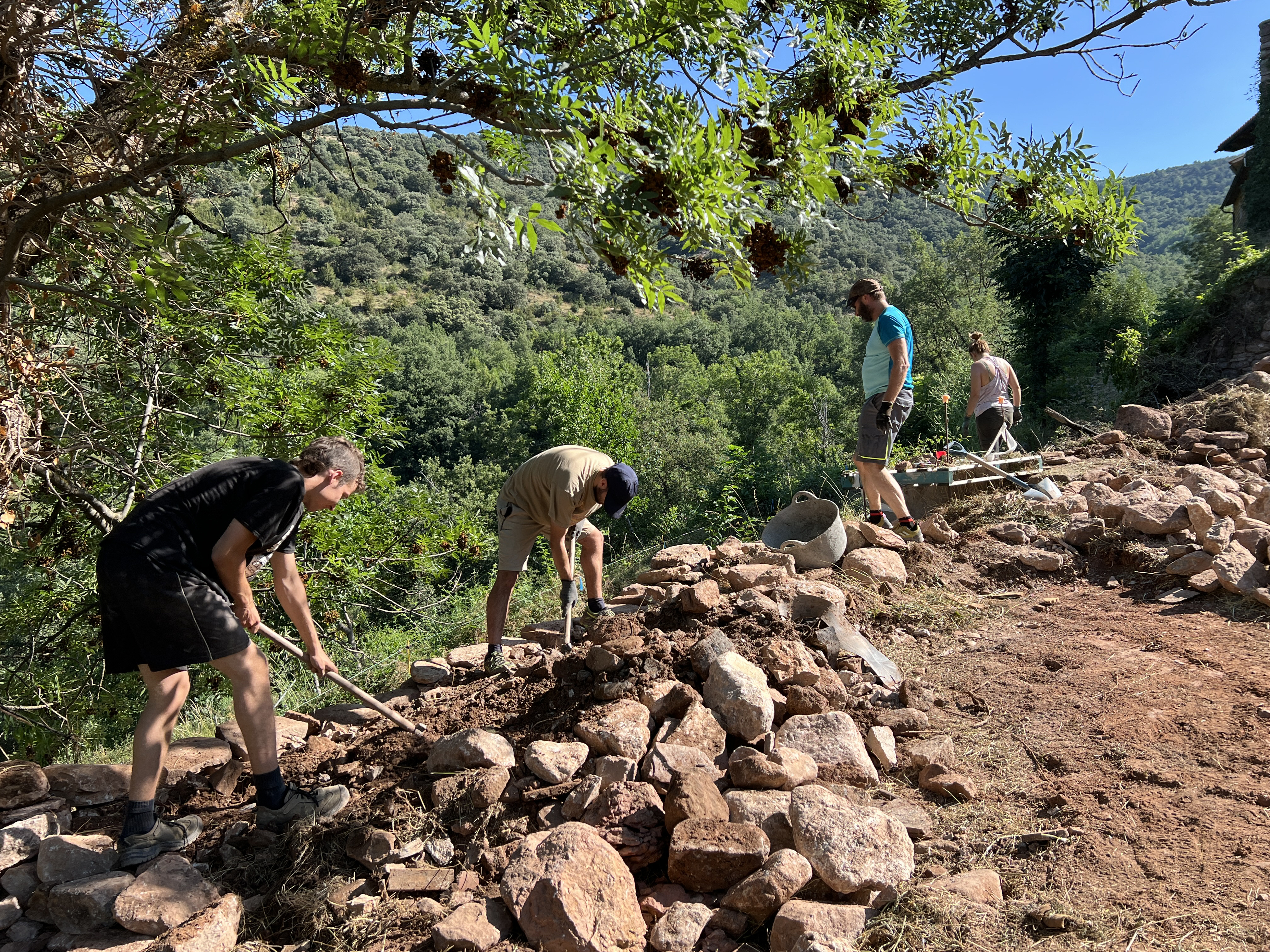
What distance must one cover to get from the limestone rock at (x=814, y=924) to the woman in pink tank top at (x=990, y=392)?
19.5 feet

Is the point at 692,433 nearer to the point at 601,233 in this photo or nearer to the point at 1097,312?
the point at 1097,312

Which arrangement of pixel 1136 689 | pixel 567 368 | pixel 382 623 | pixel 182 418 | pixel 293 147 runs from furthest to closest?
pixel 567 368
pixel 382 623
pixel 293 147
pixel 182 418
pixel 1136 689

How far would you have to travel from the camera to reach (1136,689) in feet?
10.5

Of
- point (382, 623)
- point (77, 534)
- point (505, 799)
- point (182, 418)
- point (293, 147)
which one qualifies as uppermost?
point (293, 147)

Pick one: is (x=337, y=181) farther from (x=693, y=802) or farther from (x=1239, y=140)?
(x=1239, y=140)

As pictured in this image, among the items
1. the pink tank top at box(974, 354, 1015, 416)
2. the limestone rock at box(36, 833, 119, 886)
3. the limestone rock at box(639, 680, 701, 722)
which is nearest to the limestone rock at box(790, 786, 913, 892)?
the limestone rock at box(639, 680, 701, 722)

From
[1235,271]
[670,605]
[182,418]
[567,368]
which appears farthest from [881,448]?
[567,368]

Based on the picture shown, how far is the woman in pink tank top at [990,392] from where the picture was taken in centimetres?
720

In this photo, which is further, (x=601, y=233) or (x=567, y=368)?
(x=567, y=368)

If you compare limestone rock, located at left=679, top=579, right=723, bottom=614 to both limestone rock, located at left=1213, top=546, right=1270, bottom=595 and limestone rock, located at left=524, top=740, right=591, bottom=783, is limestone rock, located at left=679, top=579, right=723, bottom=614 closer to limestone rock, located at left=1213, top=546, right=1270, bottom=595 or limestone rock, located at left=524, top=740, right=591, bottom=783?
limestone rock, located at left=524, top=740, right=591, bottom=783

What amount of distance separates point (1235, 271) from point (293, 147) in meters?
12.6

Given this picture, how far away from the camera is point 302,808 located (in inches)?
109

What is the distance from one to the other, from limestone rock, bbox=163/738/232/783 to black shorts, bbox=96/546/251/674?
584mm

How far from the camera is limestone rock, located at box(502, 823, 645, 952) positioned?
204 cm
